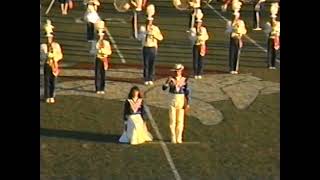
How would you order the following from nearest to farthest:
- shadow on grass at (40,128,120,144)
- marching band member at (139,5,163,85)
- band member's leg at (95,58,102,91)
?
shadow on grass at (40,128,120,144) < band member's leg at (95,58,102,91) < marching band member at (139,5,163,85)

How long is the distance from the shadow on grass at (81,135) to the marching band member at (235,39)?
24.7 ft

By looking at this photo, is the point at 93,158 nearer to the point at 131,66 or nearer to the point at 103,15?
the point at 131,66

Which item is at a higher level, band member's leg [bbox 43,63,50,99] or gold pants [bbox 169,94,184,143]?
band member's leg [bbox 43,63,50,99]

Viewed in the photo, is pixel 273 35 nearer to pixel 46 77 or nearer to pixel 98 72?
pixel 98 72

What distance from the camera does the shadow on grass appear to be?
54.7 ft

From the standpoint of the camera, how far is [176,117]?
16234mm

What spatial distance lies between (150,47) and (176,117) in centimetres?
540

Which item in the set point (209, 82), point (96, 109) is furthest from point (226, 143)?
point (209, 82)

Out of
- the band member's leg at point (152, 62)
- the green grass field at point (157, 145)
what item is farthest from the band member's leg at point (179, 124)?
the band member's leg at point (152, 62)

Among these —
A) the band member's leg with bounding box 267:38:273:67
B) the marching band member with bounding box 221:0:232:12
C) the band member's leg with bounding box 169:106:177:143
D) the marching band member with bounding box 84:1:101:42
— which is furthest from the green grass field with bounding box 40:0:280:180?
the marching band member with bounding box 221:0:232:12

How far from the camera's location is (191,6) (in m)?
29.6

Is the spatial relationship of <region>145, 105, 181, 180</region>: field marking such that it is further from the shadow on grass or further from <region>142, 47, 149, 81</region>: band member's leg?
<region>142, 47, 149, 81</region>: band member's leg

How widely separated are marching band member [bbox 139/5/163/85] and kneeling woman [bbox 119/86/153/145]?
5.14 metres

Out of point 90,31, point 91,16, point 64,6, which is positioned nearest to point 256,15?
point 90,31
